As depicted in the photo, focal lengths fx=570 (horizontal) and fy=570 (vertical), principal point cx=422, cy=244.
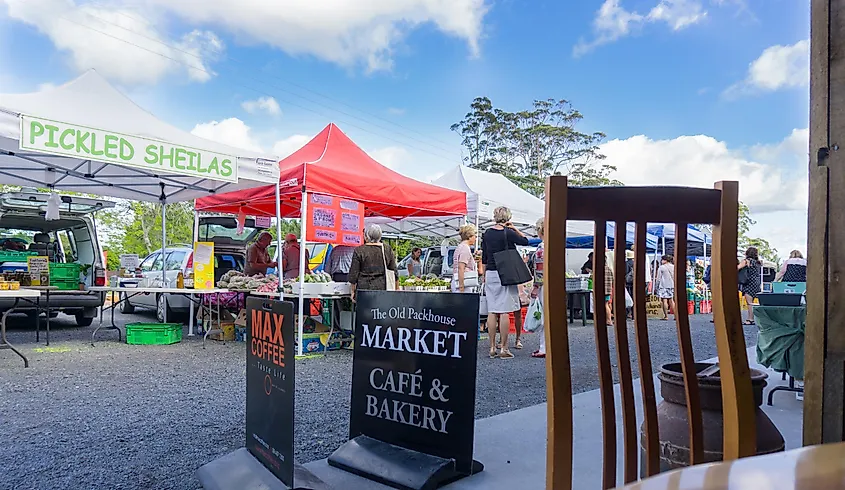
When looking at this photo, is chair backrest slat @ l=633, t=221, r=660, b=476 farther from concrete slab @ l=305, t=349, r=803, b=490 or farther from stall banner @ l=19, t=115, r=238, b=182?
stall banner @ l=19, t=115, r=238, b=182

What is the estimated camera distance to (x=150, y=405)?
13.5 feet

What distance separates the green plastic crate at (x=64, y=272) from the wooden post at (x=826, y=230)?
27.9 ft

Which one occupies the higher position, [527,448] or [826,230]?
[826,230]

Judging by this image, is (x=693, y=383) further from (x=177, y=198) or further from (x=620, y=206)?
(x=177, y=198)

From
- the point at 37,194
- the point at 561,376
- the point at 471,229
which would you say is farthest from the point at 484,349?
the point at 37,194

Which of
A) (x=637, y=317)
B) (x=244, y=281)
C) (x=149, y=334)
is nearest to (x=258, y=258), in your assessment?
(x=244, y=281)

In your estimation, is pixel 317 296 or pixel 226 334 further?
pixel 226 334

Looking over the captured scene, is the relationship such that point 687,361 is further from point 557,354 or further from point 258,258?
point 258,258

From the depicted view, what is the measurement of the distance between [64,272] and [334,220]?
402 cm

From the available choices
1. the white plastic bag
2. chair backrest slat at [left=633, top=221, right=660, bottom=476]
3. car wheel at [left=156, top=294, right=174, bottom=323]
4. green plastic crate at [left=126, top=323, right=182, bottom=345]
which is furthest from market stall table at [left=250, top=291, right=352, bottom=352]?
chair backrest slat at [left=633, top=221, right=660, bottom=476]

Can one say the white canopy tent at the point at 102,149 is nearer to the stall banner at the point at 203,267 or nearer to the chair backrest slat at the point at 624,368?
the stall banner at the point at 203,267

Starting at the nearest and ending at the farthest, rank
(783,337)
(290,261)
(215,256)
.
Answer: (783,337) < (290,261) < (215,256)

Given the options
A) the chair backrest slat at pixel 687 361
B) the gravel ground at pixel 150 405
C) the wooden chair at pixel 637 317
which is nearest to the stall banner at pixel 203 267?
the gravel ground at pixel 150 405

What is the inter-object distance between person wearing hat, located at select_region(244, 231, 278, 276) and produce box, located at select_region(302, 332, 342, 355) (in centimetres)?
199
